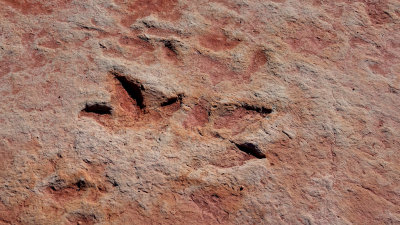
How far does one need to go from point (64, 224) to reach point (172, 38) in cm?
102

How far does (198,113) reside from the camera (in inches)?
81.1

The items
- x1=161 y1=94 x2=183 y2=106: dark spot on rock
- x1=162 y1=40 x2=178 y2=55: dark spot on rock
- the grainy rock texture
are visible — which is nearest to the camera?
the grainy rock texture

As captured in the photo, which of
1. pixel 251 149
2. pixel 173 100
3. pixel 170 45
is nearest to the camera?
pixel 251 149

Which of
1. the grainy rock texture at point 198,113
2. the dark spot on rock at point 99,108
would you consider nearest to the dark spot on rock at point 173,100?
the grainy rock texture at point 198,113

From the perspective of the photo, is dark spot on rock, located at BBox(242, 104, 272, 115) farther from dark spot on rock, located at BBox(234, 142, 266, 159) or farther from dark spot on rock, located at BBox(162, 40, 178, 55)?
dark spot on rock, located at BBox(162, 40, 178, 55)

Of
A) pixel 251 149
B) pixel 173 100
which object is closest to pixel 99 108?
pixel 173 100

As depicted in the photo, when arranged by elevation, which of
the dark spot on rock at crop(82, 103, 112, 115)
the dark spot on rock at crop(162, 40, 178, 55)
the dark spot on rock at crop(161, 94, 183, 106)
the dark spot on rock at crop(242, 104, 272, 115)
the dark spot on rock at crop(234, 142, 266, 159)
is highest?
the dark spot on rock at crop(162, 40, 178, 55)

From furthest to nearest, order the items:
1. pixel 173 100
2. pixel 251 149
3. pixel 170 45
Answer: pixel 170 45 < pixel 173 100 < pixel 251 149

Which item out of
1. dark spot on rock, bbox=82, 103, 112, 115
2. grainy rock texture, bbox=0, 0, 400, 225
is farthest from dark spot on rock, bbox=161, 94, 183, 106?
dark spot on rock, bbox=82, 103, 112, 115

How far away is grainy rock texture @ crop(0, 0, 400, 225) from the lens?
1.82 m

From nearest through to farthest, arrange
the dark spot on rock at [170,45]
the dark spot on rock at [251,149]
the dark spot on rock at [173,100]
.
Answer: the dark spot on rock at [251,149], the dark spot on rock at [173,100], the dark spot on rock at [170,45]

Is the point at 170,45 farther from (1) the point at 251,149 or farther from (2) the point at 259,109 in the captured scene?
(1) the point at 251,149

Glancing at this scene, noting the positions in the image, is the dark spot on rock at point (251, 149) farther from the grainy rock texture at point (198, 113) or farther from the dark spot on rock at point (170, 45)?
the dark spot on rock at point (170, 45)

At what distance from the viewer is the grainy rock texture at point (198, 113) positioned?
1815 millimetres
